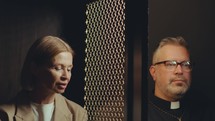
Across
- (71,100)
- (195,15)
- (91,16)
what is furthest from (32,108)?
(195,15)

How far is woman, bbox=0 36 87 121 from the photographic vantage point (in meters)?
0.59

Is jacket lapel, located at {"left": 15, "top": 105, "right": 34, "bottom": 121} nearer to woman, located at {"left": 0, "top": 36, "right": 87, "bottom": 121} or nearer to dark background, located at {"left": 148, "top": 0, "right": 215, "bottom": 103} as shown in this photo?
woman, located at {"left": 0, "top": 36, "right": 87, "bottom": 121}

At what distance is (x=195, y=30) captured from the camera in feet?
4.38

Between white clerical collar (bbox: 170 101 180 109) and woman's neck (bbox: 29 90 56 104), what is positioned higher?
woman's neck (bbox: 29 90 56 104)

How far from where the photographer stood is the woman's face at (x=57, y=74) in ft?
1.90

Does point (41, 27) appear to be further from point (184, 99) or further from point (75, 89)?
point (184, 99)

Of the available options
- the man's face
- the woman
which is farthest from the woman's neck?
the man's face

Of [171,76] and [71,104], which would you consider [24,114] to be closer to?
[71,104]

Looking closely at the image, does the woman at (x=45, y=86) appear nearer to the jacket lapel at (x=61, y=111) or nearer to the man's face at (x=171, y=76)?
the jacket lapel at (x=61, y=111)

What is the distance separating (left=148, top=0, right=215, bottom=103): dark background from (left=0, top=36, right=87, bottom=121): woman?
766 millimetres

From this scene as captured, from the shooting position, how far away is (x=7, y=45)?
2.02 feet

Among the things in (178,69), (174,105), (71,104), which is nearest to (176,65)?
(178,69)

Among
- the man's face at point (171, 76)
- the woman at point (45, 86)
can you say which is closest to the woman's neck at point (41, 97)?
the woman at point (45, 86)

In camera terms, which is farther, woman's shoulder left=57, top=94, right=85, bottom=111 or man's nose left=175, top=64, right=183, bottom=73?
man's nose left=175, top=64, right=183, bottom=73
